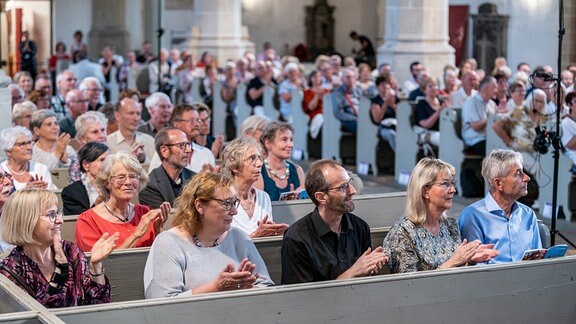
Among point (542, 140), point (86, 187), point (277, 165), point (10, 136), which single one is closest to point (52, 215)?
point (86, 187)

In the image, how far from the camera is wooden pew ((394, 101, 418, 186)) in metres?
13.2

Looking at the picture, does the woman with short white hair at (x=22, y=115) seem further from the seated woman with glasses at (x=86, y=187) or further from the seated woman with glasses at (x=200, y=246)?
the seated woman with glasses at (x=200, y=246)

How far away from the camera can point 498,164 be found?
6254 millimetres

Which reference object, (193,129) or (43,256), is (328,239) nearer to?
(43,256)

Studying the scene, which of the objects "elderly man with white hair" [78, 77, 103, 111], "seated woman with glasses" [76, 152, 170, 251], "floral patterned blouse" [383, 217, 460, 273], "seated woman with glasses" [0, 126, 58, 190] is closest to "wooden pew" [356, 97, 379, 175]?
"elderly man with white hair" [78, 77, 103, 111]

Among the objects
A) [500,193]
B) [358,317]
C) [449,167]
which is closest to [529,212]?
[500,193]

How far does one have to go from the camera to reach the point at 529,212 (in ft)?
20.9

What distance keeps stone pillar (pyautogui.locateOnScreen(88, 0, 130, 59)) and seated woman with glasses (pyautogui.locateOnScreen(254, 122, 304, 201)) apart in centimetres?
1955

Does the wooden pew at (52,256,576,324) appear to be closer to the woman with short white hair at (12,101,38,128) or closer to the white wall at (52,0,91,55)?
the woman with short white hair at (12,101,38,128)

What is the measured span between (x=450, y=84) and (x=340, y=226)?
29.1 ft

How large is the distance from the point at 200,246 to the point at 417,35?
38.0 ft

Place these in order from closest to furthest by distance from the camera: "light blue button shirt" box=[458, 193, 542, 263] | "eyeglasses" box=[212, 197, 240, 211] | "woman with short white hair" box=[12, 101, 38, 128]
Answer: "eyeglasses" box=[212, 197, 240, 211], "light blue button shirt" box=[458, 193, 542, 263], "woman with short white hair" box=[12, 101, 38, 128]

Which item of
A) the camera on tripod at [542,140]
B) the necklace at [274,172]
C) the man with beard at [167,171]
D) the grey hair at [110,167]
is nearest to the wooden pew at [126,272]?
A: the grey hair at [110,167]

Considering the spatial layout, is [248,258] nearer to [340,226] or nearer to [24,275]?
[340,226]
